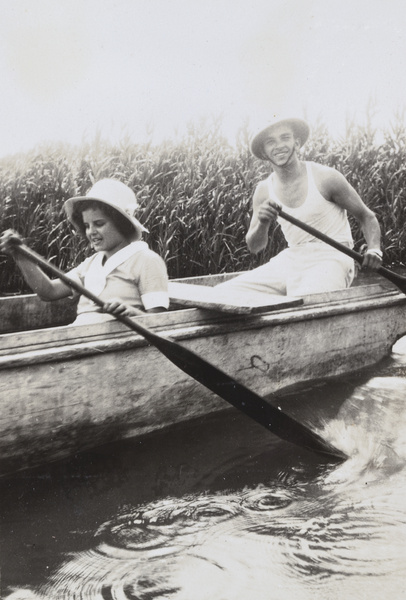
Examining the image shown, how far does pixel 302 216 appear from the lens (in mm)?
4453

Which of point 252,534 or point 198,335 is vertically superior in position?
point 198,335

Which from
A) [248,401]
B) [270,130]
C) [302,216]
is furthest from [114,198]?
[302,216]

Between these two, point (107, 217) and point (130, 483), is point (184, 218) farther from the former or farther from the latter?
point (130, 483)

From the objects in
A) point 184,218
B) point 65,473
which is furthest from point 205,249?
point 65,473

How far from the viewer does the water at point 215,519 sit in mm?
2432

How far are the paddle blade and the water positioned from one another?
85 millimetres

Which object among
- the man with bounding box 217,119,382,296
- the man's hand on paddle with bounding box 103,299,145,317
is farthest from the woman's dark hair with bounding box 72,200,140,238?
the man with bounding box 217,119,382,296

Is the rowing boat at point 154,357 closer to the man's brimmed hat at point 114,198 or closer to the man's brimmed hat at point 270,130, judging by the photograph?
the man's brimmed hat at point 114,198

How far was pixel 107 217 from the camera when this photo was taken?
355 centimetres

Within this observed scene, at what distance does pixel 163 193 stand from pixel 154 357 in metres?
3.94

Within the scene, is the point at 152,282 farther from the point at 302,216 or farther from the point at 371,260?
the point at 371,260

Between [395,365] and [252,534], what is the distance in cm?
267

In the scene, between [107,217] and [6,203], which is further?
[6,203]

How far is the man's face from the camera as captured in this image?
4355 millimetres
